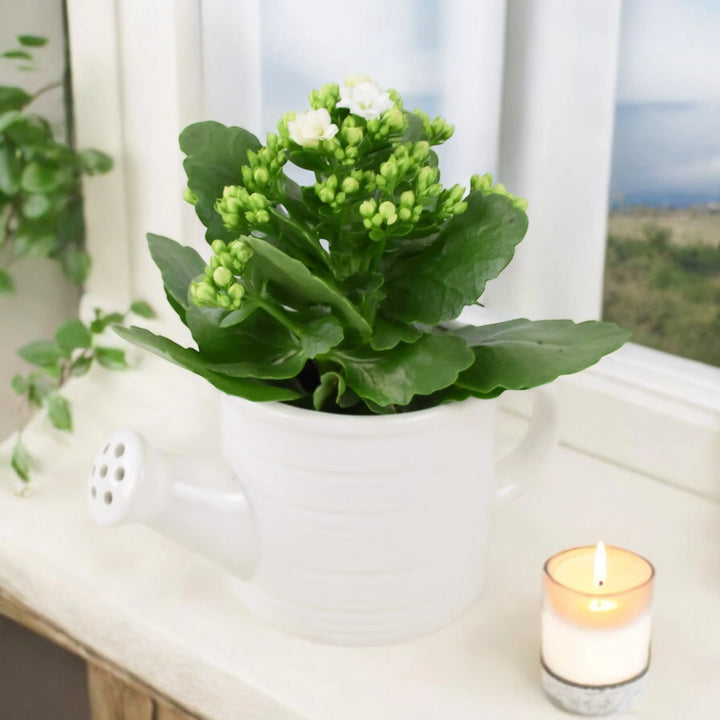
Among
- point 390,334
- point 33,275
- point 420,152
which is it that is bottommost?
point 33,275

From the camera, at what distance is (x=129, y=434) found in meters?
0.71

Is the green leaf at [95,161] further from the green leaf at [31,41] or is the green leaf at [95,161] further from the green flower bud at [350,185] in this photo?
the green flower bud at [350,185]

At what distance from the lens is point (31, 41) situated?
3.58 ft

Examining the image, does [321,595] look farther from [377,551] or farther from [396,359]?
[396,359]

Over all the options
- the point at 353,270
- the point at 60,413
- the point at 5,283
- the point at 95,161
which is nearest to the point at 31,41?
the point at 95,161

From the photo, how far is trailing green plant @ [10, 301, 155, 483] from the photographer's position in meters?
1.04

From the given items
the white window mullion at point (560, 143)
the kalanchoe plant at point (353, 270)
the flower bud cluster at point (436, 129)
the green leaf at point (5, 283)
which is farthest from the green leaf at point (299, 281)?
the green leaf at point (5, 283)

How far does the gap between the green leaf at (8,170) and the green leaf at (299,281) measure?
0.53 m

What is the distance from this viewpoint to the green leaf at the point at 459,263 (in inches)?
25.6

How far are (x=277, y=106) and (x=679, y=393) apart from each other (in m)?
0.43

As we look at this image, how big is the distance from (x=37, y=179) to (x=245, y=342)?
19.6 inches

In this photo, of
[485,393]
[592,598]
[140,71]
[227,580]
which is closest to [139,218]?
[140,71]

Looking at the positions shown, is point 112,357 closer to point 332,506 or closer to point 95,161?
point 95,161

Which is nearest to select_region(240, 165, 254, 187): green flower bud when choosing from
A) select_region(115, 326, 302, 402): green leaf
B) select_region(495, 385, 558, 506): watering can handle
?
select_region(115, 326, 302, 402): green leaf
